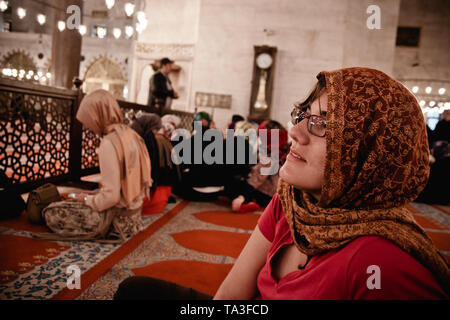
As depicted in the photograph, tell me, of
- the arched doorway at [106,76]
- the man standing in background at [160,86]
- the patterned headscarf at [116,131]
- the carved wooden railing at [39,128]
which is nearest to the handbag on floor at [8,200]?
the carved wooden railing at [39,128]

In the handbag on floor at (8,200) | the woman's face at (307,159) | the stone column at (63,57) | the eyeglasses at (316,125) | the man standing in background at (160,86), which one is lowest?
the handbag on floor at (8,200)

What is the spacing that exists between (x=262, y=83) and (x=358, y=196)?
7577 mm

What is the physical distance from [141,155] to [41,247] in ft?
3.03

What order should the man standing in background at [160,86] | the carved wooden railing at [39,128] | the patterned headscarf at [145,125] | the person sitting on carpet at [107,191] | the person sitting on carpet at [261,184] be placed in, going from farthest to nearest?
1. the man standing in background at [160,86]
2. the person sitting on carpet at [261,184]
3. the patterned headscarf at [145,125]
4. the carved wooden railing at [39,128]
5. the person sitting on carpet at [107,191]

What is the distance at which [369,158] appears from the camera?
2.25 ft

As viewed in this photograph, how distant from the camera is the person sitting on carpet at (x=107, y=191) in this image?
2.11 m

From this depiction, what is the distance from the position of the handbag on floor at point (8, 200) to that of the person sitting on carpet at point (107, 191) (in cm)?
46

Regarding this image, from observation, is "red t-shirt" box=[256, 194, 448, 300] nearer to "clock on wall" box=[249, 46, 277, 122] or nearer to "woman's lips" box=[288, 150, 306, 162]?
"woman's lips" box=[288, 150, 306, 162]

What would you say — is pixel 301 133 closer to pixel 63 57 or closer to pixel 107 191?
pixel 107 191

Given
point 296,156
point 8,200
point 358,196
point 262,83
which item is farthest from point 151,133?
point 262,83

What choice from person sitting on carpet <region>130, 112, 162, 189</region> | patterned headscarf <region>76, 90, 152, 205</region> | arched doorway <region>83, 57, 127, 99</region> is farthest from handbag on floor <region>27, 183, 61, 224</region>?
arched doorway <region>83, 57, 127, 99</region>

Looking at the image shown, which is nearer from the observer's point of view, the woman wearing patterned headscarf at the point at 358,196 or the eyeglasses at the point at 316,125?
the woman wearing patterned headscarf at the point at 358,196

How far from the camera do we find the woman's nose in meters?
0.76

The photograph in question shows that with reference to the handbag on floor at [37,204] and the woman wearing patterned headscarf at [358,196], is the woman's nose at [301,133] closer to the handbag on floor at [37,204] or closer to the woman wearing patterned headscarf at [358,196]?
the woman wearing patterned headscarf at [358,196]
